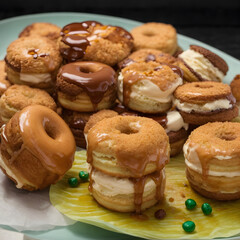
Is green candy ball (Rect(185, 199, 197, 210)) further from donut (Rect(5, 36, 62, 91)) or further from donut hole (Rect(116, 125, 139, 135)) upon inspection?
donut (Rect(5, 36, 62, 91))

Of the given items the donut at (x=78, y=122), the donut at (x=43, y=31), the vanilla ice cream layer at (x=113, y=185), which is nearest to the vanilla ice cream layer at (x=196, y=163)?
the vanilla ice cream layer at (x=113, y=185)

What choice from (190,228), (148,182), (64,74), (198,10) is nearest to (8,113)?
(64,74)

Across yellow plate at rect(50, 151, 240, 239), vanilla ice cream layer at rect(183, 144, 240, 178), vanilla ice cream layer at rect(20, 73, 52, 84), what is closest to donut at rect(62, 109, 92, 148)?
vanilla ice cream layer at rect(20, 73, 52, 84)

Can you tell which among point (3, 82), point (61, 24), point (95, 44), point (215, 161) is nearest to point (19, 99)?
point (3, 82)

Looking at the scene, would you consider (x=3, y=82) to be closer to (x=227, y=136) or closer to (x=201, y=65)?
(x=201, y=65)

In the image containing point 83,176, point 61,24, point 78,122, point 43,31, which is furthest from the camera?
point 61,24

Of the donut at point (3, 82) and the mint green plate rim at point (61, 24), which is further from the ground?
the donut at point (3, 82)

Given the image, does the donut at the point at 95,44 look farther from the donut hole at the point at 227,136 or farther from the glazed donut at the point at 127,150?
the donut hole at the point at 227,136
